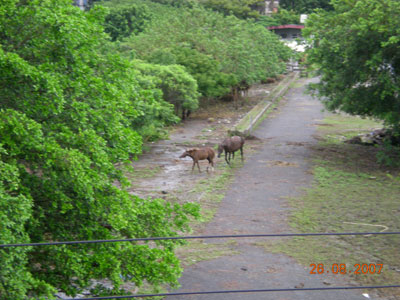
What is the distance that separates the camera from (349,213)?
527 inches

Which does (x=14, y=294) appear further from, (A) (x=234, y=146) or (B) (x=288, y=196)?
(A) (x=234, y=146)

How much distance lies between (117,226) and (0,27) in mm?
3073

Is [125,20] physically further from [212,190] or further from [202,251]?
[202,251]

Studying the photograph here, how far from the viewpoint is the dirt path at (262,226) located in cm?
927

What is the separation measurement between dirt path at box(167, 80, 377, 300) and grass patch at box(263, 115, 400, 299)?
40cm

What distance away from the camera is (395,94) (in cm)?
1836

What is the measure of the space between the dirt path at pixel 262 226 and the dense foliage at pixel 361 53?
2.94 metres

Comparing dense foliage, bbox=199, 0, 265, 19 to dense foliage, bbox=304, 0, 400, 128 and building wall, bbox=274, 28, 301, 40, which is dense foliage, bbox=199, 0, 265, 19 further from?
dense foliage, bbox=304, 0, 400, 128

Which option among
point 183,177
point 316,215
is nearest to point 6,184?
point 316,215

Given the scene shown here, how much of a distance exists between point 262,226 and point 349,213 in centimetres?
241

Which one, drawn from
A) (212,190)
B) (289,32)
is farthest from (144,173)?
(289,32)

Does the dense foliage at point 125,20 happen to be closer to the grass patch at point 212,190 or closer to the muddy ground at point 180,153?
the muddy ground at point 180,153

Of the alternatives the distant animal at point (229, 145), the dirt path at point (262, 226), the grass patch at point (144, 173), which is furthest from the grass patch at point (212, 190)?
the grass patch at point (144, 173)
